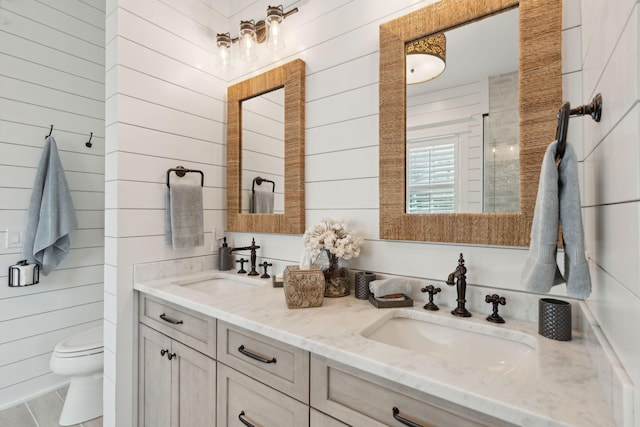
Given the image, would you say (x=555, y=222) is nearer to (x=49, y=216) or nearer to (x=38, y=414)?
(x=49, y=216)

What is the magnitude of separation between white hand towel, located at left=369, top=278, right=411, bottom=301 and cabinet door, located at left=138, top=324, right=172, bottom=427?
983 mm

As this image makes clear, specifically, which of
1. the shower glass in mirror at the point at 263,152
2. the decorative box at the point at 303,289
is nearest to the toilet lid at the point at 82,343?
the shower glass in mirror at the point at 263,152

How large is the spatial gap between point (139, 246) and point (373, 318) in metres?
1.30

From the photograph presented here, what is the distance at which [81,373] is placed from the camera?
6.13 ft

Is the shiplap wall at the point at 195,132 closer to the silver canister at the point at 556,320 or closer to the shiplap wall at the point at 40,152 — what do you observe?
the silver canister at the point at 556,320

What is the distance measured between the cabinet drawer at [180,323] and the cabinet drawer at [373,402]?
1.80 feet

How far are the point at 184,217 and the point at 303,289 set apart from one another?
97cm

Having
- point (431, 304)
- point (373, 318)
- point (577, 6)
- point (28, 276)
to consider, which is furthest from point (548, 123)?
point (28, 276)

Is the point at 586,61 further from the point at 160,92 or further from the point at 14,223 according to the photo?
the point at 14,223

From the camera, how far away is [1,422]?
189 cm

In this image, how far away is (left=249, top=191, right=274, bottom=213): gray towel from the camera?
1.83 m

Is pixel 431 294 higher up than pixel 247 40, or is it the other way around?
pixel 247 40

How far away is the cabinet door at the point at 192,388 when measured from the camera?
48.7 inches

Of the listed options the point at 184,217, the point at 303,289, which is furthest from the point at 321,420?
the point at 184,217
